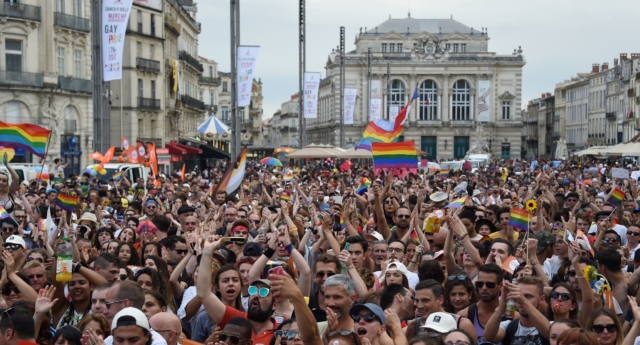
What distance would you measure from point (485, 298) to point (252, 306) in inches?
67.5

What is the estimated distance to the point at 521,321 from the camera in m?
6.72

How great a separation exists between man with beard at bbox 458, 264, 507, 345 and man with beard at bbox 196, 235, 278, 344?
1.41 meters

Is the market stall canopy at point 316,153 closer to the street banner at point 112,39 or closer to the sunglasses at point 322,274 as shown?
the street banner at point 112,39

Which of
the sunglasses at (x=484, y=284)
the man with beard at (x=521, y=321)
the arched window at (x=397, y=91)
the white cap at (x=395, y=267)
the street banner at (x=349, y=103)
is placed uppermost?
the arched window at (x=397, y=91)

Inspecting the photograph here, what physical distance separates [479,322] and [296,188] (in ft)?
35.4

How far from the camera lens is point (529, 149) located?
466ft

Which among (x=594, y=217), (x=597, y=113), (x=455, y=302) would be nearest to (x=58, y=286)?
(x=455, y=302)

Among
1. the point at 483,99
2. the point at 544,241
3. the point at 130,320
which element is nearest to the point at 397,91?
the point at 483,99

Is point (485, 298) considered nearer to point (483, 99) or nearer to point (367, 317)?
point (367, 317)

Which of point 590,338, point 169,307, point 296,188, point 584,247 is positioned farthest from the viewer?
point 296,188

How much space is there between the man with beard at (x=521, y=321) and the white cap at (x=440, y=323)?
1.53ft

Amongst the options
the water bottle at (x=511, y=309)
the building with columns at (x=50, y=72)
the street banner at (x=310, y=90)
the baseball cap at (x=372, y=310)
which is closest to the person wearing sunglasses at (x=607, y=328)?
the water bottle at (x=511, y=309)

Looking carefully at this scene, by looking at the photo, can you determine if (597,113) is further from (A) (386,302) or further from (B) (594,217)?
(A) (386,302)

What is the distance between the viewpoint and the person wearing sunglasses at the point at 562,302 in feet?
22.9
